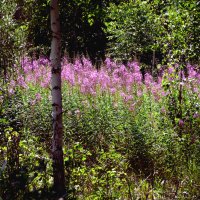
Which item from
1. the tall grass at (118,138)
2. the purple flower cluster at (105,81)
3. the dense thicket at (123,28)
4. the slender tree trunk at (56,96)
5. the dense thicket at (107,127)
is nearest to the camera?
the slender tree trunk at (56,96)

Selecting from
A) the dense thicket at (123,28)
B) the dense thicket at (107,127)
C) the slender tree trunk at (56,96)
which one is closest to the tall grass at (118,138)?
the dense thicket at (107,127)

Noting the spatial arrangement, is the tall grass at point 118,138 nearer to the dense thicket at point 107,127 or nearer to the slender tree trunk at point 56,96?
the dense thicket at point 107,127

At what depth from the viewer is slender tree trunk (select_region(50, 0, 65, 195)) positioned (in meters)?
3.42

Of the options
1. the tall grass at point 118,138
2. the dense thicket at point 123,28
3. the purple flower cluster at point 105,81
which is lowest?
the tall grass at point 118,138

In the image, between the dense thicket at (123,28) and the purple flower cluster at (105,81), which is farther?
the purple flower cluster at (105,81)

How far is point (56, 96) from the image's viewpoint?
3463 mm

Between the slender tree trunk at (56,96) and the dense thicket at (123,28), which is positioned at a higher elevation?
the dense thicket at (123,28)

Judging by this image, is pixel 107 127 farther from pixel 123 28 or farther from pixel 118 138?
pixel 123 28

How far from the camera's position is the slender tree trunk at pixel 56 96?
3.42 m

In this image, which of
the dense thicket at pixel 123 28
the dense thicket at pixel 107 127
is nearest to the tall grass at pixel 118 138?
the dense thicket at pixel 107 127

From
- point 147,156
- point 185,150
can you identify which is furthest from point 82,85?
point 185,150

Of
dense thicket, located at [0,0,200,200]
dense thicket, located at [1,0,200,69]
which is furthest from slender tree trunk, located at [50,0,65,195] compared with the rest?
dense thicket, located at [1,0,200,69]

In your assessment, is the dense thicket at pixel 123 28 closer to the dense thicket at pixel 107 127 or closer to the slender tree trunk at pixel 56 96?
the dense thicket at pixel 107 127

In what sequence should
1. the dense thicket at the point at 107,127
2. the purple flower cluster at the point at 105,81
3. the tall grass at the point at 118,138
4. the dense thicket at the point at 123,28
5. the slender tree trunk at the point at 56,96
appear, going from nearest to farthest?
1. the slender tree trunk at the point at 56,96
2. the dense thicket at the point at 107,127
3. the tall grass at the point at 118,138
4. the dense thicket at the point at 123,28
5. the purple flower cluster at the point at 105,81
